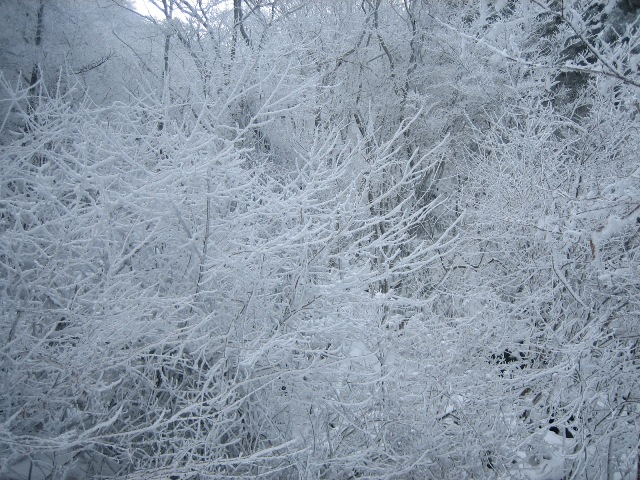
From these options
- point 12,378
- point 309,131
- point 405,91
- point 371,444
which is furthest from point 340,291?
point 405,91

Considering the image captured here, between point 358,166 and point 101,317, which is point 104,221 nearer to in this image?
point 101,317

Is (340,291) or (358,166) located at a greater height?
(358,166)

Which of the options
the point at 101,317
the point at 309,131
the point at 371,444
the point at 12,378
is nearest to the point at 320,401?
the point at 371,444

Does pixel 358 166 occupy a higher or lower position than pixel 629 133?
lower

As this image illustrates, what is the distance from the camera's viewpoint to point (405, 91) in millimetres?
12969

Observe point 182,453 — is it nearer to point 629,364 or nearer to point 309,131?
point 629,364

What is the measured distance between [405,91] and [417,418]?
34.0 ft

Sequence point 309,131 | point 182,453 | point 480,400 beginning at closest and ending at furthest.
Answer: point 182,453
point 480,400
point 309,131

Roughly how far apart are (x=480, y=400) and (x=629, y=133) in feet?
13.8

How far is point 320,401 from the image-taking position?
434 centimetres

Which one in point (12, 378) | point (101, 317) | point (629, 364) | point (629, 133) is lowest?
point (12, 378)

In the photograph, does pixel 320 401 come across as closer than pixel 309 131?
Yes

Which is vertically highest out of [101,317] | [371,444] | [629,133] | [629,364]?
[629,133]

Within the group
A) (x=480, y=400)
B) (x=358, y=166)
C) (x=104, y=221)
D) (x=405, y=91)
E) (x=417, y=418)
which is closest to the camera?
(x=104, y=221)
